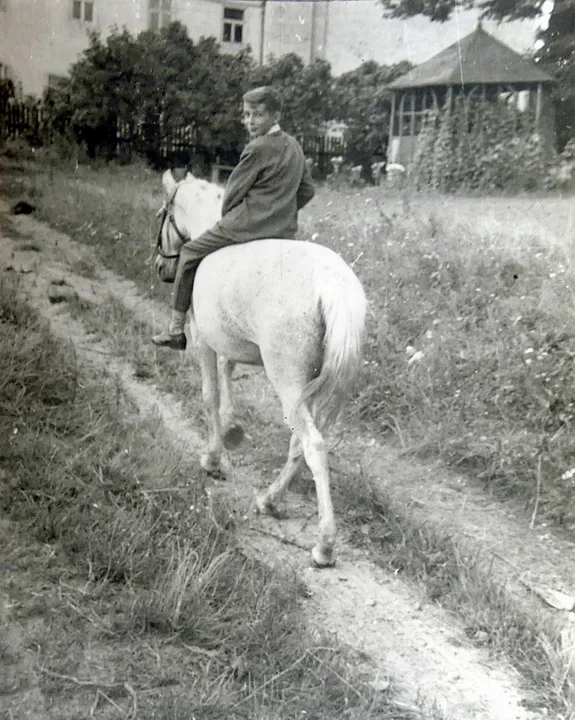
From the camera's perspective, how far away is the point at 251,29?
3369 mm

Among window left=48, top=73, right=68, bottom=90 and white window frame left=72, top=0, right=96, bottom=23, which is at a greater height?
white window frame left=72, top=0, right=96, bottom=23

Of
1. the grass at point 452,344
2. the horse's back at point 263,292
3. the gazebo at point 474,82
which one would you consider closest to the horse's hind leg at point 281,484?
the grass at point 452,344

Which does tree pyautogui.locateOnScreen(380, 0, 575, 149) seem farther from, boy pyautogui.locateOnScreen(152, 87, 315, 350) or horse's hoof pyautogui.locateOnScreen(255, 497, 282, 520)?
horse's hoof pyautogui.locateOnScreen(255, 497, 282, 520)

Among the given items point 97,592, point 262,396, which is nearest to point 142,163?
point 262,396

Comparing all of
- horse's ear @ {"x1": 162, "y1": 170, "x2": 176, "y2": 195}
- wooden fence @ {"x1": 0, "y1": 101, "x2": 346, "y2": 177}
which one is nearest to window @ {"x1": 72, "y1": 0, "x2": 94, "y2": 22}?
wooden fence @ {"x1": 0, "y1": 101, "x2": 346, "y2": 177}

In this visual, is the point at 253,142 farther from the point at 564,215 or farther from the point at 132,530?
the point at 132,530

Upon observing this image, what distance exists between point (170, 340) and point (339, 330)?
1.18 metres

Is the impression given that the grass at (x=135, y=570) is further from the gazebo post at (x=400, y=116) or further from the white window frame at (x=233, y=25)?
the gazebo post at (x=400, y=116)

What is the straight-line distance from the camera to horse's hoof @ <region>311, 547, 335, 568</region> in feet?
11.1

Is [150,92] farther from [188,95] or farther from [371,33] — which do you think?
[371,33]

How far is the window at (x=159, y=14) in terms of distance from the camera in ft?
10.9

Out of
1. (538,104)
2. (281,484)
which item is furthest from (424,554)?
(538,104)

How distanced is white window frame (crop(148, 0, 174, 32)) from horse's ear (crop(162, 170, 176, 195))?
729 mm

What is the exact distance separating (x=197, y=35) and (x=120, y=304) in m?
1.42
